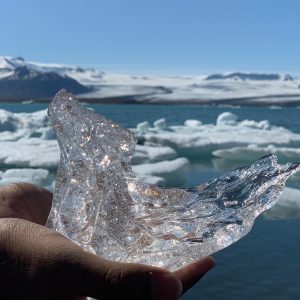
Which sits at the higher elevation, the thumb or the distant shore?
the thumb

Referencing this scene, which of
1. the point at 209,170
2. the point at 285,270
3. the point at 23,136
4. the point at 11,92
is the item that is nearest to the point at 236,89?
the point at 11,92

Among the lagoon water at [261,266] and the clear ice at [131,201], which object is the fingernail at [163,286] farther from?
the lagoon water at [261,266]

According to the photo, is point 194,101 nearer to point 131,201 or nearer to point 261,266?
point 261,266

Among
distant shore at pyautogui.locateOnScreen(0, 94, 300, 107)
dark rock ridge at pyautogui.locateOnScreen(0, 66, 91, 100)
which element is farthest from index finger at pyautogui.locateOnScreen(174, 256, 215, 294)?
dark rock ridge at pyautogui.locateOnScreen(0, 66, 91, 100)

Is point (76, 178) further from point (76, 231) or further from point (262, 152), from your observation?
point (262, 152)

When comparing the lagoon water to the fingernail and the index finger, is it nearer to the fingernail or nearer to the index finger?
the index finger

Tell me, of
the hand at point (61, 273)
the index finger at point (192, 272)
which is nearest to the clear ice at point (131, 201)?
the index finger at point (192, 272)

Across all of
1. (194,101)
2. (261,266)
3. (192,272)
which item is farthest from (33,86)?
(192,272)
